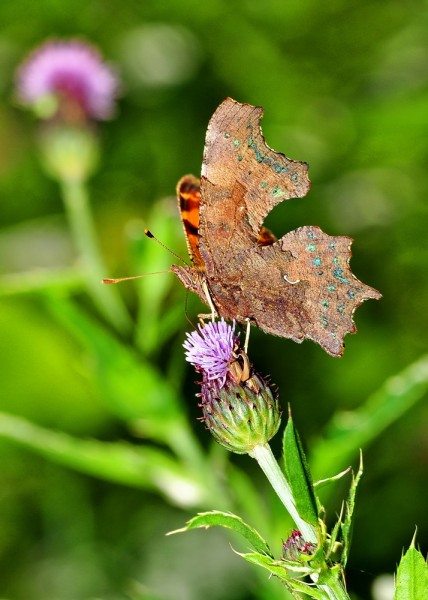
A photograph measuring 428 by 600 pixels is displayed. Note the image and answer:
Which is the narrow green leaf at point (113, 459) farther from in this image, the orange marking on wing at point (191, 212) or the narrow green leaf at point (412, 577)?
the narrow green leaf at point (412, 577)

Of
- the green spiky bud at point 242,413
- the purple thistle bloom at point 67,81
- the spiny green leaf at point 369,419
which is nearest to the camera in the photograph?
the green spiky bud at point 242,413

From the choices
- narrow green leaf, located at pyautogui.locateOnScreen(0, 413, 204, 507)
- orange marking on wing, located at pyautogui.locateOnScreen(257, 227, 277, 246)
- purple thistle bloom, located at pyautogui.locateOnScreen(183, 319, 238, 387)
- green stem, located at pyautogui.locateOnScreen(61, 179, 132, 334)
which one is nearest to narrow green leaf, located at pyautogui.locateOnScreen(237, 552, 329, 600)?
purple thistle bloom, located at pyautogui.locateOnScreen(183, 319, 238, 387)

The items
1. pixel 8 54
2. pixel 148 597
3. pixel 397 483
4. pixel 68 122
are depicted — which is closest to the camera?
pixel 148 597

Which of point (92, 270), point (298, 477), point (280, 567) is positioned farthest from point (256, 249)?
point (92, 270)

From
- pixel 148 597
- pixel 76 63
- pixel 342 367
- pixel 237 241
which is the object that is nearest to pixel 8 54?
pixel 76 63

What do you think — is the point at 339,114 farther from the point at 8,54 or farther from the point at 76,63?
the point at 8,54

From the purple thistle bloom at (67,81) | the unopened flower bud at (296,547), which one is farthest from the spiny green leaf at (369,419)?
the purple thistle bloom at (67,81)
